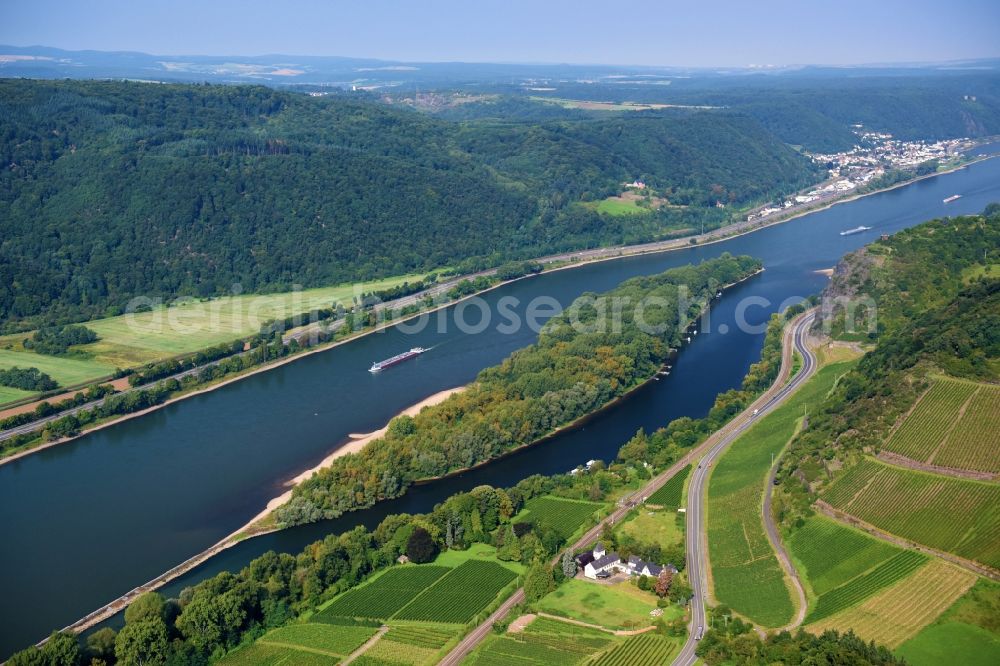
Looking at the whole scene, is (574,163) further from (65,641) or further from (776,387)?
(65,641)

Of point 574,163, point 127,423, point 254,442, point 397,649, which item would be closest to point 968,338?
point 397,649

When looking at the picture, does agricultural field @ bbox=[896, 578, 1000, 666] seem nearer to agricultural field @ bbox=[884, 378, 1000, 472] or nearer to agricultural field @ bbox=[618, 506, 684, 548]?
agricultural field @ bbox=[884, 378, 1000, 472]

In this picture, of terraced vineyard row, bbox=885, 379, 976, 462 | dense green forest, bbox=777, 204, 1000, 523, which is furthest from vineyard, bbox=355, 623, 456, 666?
terraced vineyard row, bbox=885, 379, 976, 462

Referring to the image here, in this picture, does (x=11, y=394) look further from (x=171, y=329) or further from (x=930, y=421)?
(x=930, y=421)

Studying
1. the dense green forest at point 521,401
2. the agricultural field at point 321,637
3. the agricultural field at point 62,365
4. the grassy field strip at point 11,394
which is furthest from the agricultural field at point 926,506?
the grassy field strip at point 11,394

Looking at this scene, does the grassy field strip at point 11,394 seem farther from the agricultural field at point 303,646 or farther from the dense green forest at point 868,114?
the dense green forest at point 868,114
